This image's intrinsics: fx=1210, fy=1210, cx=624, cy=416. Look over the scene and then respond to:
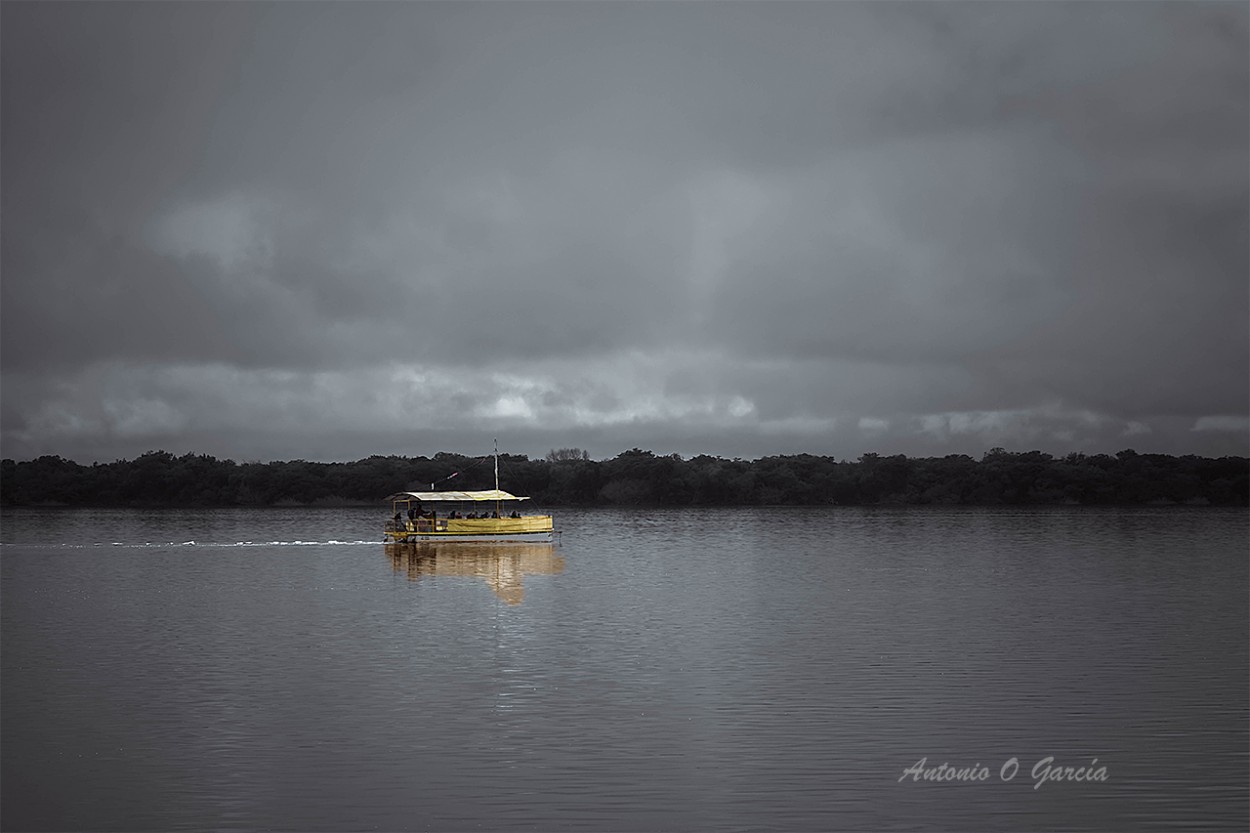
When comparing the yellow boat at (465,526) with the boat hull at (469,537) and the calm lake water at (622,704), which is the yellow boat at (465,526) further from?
the calm lake water at (622,704)

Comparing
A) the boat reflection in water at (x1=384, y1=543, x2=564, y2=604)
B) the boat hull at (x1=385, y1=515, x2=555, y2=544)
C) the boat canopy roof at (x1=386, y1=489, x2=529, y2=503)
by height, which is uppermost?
the boat canopy roof at (x1=386, y1=489, x2=529, y2=503)

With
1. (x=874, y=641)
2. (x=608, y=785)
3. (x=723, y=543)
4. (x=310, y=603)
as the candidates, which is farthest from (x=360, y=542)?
(x=608, y=785)

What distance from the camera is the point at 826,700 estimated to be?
2930 cm

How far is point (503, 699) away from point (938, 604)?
30084 mm

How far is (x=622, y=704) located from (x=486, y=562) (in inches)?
2367

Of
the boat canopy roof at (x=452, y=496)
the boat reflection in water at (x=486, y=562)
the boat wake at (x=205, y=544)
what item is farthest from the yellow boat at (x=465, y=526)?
the boat wake at (x=205, y=544)

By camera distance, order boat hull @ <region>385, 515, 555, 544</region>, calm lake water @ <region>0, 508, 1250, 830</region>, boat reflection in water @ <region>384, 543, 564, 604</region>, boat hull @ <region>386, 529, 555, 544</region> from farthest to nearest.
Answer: boat hull @ <region>385, 515, 555, 544</region>, boat hull @ <region>386, 529, 555, 544</region>, boat reflection in water @ <region>384, 543, 564, 604</region>, calm lake water @ <region>0, 508, 1250, 830</region>

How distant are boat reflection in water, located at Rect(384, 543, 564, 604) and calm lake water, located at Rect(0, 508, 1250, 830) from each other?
3570mm

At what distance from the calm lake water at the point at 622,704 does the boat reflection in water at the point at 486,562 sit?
357cm

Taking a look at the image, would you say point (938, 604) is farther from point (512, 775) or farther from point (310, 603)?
point (512, 775)

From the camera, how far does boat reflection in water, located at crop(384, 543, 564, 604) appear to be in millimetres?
69438

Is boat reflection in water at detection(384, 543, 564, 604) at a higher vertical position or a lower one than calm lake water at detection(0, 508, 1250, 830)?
higher

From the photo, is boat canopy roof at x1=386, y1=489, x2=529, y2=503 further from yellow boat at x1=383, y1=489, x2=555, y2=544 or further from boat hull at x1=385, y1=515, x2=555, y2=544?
boat hull at x1=385, y1=515, x2=555, y2=544

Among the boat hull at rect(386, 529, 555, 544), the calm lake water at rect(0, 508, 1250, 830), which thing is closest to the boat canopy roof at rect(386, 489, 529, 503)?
the boat hull at rect(386, 529, 555, 544)
